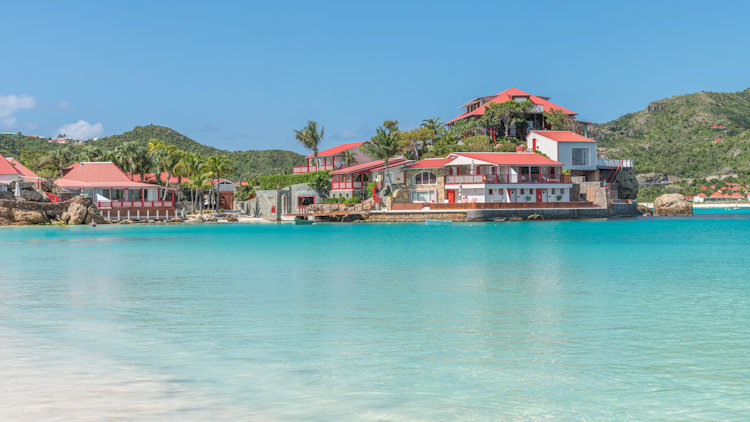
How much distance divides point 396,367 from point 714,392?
141 inches

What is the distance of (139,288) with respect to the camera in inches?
658

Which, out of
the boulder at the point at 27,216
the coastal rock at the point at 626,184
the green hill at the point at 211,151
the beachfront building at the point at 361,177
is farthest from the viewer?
the green hill at the point at 211,151

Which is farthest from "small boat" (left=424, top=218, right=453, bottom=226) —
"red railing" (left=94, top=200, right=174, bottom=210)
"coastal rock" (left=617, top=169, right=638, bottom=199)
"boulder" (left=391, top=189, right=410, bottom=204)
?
"red railing" (left=94, top=200, right=174, bottom=210)

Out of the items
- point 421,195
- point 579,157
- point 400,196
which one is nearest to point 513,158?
point 579,157

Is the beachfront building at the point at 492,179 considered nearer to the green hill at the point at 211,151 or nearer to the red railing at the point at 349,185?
the red railing at the point at 349,185

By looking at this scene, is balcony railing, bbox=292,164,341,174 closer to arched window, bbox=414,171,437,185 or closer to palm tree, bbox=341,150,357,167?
palm tree, bbox=341,150,357,167

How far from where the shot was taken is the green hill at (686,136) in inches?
5271

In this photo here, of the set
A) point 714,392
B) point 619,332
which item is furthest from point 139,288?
point 714,392

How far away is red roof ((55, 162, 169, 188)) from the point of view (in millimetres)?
61156

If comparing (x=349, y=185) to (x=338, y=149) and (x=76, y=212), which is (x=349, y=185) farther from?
(x=76, y=212)

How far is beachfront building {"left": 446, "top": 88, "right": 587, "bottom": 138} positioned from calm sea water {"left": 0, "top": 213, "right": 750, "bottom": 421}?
5841 cm

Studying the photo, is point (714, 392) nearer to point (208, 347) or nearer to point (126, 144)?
point (208, 347)

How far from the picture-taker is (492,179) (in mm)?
63188

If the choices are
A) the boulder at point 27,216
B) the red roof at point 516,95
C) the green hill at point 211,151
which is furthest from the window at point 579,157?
the green hill at point 211,151
